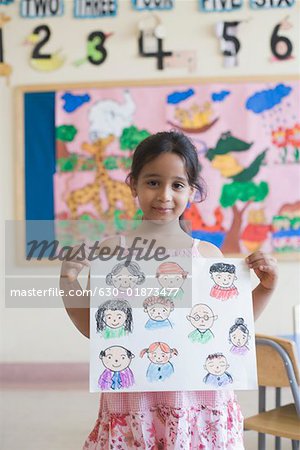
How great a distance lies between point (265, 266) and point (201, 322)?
0.18 metres

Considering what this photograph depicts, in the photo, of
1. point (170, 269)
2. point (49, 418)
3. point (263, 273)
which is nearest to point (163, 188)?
point (170, 269)

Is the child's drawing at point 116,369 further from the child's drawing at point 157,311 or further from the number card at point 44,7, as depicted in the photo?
the number card at point 44,7

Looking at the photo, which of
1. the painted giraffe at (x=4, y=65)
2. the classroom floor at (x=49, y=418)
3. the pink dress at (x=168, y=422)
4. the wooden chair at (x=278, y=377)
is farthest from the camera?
the painted giraffe at (x=4, y=65)

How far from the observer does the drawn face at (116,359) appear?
1295 millimetres

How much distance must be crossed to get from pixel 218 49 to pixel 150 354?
276 cm

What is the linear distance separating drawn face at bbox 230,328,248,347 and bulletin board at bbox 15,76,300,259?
2353mm

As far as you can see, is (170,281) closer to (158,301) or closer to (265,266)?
(158,301)

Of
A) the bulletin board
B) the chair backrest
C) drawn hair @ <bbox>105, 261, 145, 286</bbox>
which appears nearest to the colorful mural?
the bulletin board

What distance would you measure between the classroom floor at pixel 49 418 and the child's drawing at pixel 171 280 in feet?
5.63

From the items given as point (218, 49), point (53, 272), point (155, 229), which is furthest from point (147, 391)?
point (218, 49)

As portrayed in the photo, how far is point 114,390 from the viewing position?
1281mm

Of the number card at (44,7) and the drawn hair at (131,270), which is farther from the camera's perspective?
the number card at (44,7)

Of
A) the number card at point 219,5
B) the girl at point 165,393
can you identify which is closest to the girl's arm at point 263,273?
the girl at point 165,393

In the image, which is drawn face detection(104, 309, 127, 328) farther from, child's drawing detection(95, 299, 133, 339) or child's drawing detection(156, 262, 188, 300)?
child's drawing detection(156, 262, 188, 300)
